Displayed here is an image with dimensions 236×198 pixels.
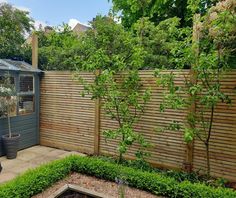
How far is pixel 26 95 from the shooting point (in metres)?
6.14

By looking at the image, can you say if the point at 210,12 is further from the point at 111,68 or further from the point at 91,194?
the point at 91,194

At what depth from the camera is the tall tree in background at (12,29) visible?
8.77m

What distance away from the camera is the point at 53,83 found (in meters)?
6.25

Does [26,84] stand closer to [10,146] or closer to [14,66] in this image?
[14,66]

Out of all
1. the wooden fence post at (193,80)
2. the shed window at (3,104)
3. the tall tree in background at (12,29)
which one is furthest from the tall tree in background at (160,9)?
the shed window at (3,104)

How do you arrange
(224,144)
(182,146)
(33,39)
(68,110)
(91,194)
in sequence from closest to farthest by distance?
(91,194)
(224,144)
(182,146)
(68,110)
(33,39)

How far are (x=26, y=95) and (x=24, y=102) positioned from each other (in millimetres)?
186

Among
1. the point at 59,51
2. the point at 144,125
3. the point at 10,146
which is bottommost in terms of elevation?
the point at 10,146

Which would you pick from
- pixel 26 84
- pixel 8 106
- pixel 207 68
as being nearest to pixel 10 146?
pixel 8 106

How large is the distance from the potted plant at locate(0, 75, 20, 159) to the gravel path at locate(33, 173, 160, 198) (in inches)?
75.9

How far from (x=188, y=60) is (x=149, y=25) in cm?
327

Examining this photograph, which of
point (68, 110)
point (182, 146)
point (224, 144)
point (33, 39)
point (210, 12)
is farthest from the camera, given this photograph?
point (33, 39)

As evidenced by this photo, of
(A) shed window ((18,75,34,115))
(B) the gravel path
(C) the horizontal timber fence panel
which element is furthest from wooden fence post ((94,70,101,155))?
(A) shed window ((18,75,34,115))

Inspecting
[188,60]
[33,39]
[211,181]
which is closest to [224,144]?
[211,181]
